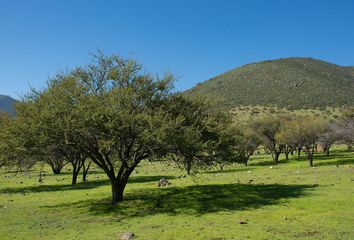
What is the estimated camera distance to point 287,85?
478 feet

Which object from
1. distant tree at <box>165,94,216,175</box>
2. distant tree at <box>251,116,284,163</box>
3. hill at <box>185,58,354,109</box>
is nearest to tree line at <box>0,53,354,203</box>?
distant tree at <box>165,94,216,175</box>

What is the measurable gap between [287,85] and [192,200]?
413 ft

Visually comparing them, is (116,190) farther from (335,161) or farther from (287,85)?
(287,85)

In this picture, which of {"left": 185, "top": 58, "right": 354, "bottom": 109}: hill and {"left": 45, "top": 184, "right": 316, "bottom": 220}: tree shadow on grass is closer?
{"left": 45, "top": 184, "right": 316, "bottom": 220}: tree shadow on grass

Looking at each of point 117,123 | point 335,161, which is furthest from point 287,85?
point 117,123

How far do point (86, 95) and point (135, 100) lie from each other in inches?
126

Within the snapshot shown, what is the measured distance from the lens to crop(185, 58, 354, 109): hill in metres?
131

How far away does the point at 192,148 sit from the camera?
2520 cm

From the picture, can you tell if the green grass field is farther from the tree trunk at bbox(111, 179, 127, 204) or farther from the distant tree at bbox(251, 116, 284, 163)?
the distant tree at bbox(251, 116, 284, 163)

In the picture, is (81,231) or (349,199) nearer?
(81,231)

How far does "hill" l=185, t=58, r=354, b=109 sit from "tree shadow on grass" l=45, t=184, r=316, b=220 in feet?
287

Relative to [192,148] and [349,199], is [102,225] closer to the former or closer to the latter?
[192,148]

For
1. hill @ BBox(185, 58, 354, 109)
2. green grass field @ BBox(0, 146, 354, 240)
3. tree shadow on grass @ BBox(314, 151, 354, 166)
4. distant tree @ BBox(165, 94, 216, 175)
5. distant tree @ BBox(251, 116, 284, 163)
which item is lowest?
green grass field @ BBox(0, 146, 354, 240)

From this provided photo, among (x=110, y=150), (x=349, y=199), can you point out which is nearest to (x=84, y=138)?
(x=110, y=150)
